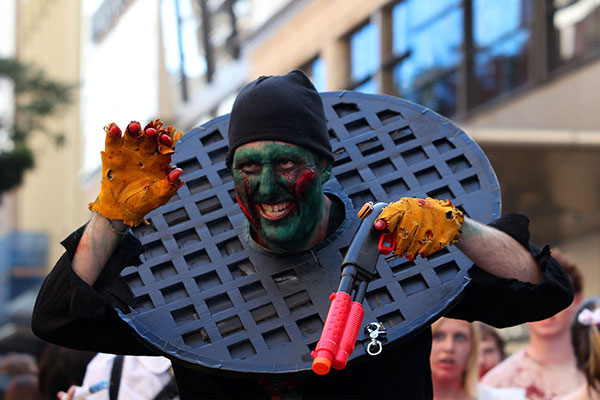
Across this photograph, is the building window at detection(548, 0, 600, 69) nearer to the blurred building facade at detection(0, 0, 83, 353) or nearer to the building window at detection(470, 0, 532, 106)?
the building window at detection(470, 0, 532, 106)

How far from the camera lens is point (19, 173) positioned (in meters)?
24.5

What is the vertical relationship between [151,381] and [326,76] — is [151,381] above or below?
below

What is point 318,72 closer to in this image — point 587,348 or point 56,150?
point 587,348

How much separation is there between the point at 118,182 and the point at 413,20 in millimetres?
15696

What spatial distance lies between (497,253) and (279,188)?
73cm

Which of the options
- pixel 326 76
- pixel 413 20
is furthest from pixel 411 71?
pixel 326 76

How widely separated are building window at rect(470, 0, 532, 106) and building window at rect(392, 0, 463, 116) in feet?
1.54

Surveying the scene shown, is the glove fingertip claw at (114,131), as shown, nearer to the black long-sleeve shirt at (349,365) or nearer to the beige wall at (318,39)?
the black long-sleeve shirt at (349,365)

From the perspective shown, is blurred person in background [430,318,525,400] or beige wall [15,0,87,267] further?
beige wall [15,0,87,267]

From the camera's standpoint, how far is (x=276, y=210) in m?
3.42

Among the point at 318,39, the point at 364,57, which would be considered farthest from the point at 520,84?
the point at 318,39

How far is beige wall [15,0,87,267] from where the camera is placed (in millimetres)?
52531

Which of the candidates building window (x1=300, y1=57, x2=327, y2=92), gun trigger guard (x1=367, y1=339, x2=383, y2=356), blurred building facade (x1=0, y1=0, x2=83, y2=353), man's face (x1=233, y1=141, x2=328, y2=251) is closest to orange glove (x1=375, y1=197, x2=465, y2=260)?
gun trigger guard (x1=367, y1=339, x2=383, y2=356)

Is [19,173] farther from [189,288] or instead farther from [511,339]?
[189,288]
